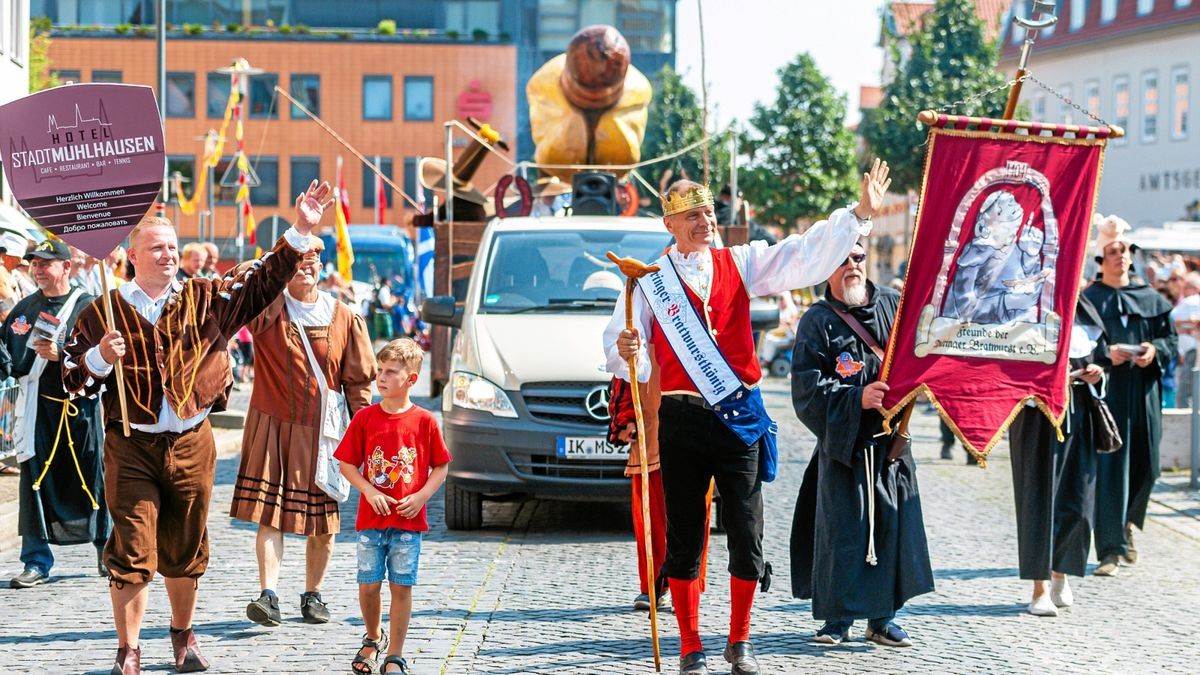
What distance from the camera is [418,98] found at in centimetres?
7262

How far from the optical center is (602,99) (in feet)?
60.4

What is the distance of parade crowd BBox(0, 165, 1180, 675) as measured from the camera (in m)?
6.81

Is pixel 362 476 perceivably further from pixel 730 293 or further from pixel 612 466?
pixel 612 466

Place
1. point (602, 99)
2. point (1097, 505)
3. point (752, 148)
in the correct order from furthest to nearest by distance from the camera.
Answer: point (752, 148)
point (602, 99)
point (1097, 505)

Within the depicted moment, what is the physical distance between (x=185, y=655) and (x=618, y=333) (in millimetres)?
2100

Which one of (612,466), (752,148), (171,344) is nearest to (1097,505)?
(612,466)

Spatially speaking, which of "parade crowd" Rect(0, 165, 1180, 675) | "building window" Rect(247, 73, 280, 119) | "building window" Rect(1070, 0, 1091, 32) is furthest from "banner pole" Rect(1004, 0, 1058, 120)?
"building window" Rect(247, 73, 280, 119)

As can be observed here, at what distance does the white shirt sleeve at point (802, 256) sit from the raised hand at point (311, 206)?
161 cm

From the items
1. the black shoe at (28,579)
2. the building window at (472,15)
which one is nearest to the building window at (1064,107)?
the building window at (472,15)

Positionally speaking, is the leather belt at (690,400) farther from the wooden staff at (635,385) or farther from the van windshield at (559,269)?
the van windshield at (559,269)

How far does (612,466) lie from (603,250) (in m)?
1.83

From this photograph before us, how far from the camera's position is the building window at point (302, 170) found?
7319 centimetres

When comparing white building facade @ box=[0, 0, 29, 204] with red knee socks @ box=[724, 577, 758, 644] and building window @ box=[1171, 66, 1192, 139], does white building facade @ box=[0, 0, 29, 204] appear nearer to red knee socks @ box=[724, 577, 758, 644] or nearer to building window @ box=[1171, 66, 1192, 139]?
red knee socks @ box=[724, 577, 758, 644]

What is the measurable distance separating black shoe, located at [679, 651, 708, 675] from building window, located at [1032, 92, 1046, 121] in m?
59.4
